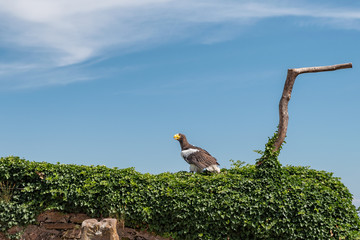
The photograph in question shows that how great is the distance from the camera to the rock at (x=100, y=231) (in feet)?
24.0

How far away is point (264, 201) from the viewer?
31.6 feet

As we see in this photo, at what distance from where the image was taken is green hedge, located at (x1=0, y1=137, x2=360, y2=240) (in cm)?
953

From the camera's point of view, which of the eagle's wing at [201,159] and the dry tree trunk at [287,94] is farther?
the eagle's wing at [201,159]

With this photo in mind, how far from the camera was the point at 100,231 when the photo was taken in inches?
290

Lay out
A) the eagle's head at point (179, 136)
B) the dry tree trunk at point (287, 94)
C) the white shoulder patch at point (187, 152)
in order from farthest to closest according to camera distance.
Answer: the eagle's head at point (179, 136), the white shoulder patch at point (187, 152), the dry tree trunk at point (287, 94)

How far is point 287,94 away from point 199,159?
307 centimetres

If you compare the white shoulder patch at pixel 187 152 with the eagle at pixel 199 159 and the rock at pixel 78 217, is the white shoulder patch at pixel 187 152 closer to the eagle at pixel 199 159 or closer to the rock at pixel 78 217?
the eagle at pixel 199 159

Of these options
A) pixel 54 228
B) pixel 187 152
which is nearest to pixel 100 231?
pixel 54 228

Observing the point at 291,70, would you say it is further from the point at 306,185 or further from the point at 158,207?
the point at 158,207

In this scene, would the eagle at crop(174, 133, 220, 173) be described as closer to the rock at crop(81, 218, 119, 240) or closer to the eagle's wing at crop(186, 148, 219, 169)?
the eagle's wing at crop(186, 148, 219, 169)

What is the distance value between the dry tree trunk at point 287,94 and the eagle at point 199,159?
1.91 metres

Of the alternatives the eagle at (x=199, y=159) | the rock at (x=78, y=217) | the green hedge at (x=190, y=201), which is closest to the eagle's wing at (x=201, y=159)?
the eagle at (x=199, y=159)

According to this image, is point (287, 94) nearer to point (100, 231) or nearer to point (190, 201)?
point (190, 201)

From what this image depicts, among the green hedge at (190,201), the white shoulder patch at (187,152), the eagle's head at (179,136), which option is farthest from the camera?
the eagle's head at (179,136)
